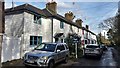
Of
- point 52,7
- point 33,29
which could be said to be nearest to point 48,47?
point 33,29

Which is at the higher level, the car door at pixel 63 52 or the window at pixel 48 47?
the window at pixel 48 47

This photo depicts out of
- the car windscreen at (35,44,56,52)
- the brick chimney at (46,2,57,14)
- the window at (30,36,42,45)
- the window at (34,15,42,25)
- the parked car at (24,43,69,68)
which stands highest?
the brick chimney at (46,2,57,14)

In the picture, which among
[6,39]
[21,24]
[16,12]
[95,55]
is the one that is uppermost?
[16,12]

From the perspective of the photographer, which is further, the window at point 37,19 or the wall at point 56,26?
the wall at point 56,26

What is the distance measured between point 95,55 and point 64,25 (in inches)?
379

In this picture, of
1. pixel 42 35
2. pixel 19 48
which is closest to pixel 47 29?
pixel 42 35

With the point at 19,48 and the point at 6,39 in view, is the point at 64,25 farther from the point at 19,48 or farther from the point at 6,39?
the point at 6,39

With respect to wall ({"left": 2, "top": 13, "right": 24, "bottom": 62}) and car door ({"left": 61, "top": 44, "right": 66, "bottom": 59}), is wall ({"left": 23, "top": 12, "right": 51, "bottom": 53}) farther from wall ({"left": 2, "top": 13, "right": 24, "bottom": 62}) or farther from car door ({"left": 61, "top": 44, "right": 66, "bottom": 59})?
car door ({"left": 61, "top": 44, "right": 66, "bottom": 59})

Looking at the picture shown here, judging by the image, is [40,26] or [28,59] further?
[40,26]

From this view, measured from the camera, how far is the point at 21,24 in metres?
20.9

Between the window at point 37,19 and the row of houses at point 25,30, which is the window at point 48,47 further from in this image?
the window at point 37,19

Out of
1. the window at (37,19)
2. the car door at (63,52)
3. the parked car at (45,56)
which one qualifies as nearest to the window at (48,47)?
the parked car at (45,56)

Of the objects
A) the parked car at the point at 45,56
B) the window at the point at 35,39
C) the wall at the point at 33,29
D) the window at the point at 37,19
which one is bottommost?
the parked car at the point at 45,56

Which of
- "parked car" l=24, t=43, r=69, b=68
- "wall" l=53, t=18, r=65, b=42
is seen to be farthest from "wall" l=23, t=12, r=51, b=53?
"parked car" l=24, t=43, r=69, b=68
